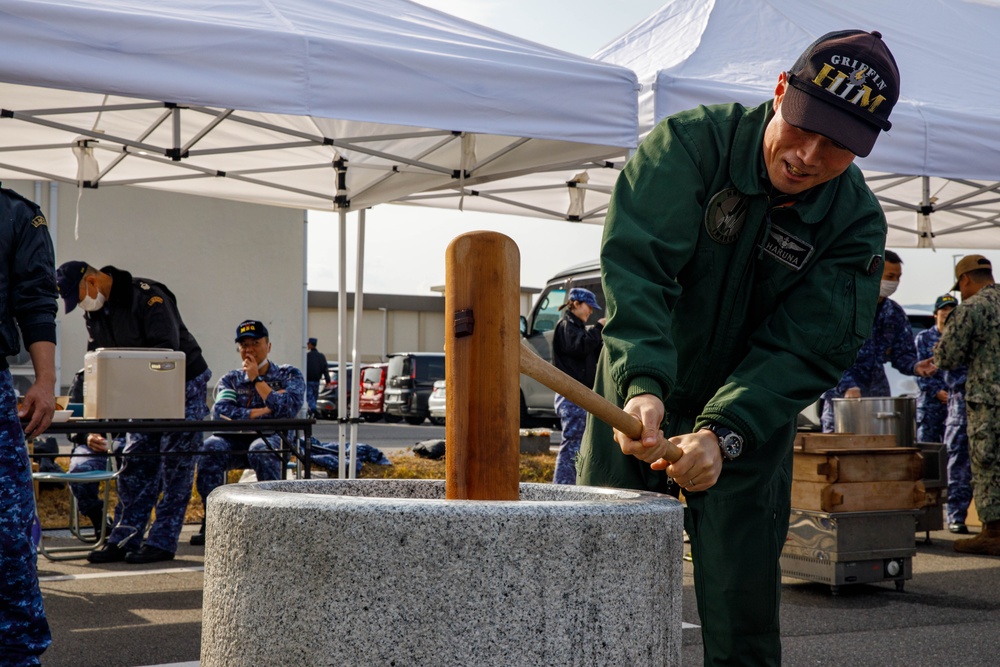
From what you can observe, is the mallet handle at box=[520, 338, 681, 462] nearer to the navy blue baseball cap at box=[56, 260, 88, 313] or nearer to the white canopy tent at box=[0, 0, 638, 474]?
the white canopy tent at box=[0, 0, 638, 474]

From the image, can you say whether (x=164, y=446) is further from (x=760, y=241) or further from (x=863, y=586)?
(x=760, y=241)

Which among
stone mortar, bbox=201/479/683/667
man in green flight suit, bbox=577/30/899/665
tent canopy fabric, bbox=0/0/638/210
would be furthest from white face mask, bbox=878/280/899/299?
stone mortar, bbox=201/479/683/667

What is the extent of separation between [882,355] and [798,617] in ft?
10.9

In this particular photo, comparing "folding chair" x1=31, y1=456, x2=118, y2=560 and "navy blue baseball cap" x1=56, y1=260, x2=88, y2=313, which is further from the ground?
"navy blue baseball cap" x1=56, y1=260, x2=88, y2=313

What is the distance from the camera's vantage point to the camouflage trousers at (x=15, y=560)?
122 inches

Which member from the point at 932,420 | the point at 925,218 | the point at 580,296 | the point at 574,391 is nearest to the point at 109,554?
the point at 580,296

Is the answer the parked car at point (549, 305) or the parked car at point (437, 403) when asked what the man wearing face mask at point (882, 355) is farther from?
the parked car at point (437, 403)

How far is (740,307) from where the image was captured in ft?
7.69

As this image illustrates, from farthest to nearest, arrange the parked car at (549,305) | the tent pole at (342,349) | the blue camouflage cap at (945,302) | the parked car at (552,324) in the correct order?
the parked car at (549,305)
the parked car at (552,324)
the blue camouflage cap at (945,302)
the tent pole at (342,349)

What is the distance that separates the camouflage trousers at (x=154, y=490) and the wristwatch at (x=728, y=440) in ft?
16.2

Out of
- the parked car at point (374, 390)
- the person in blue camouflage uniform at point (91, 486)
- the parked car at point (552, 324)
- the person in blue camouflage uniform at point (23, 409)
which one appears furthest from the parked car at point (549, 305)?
the person in blue camouflage uniform at point (23, 409)

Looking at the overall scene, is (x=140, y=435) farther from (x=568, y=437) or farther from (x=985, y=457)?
(x=985, y=457)

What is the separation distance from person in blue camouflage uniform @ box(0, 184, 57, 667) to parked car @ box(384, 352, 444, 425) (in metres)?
18.3

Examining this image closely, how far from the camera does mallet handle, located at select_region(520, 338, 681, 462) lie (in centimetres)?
164
